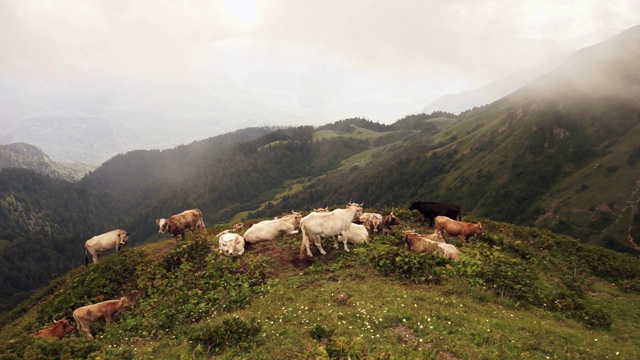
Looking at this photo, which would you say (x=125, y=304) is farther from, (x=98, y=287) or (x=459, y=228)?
(x=459, y=228)

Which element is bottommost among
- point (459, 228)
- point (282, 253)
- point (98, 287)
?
point (459, 228)

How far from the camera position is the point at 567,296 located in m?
13.6

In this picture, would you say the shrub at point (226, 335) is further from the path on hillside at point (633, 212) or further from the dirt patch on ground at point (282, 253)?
the path on hillside at point (633, 212)

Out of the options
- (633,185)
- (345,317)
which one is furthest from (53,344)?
(633,185)

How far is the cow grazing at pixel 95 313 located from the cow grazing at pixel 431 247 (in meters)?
13.9

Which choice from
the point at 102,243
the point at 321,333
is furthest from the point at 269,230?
the point at 102,243

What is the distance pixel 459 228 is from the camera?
20922 millimetres

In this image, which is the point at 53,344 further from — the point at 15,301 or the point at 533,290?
the point at 15,301

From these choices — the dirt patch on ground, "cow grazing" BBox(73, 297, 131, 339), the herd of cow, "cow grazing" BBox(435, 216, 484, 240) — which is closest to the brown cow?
the herd of cow

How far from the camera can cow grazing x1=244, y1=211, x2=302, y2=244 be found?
20500 mm

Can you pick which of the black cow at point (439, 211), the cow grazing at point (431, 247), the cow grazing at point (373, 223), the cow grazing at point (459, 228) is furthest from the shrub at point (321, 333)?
the black cow at point (439, 211)

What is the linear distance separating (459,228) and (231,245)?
13827 millimetres

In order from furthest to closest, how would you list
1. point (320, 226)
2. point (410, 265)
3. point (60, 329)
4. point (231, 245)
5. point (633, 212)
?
1. point (633, 212)
2. point (231, 245)
3. point (320, 226)
4. point (410, 265)
5. point (60, 329)

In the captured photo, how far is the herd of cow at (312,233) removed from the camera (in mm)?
13461
